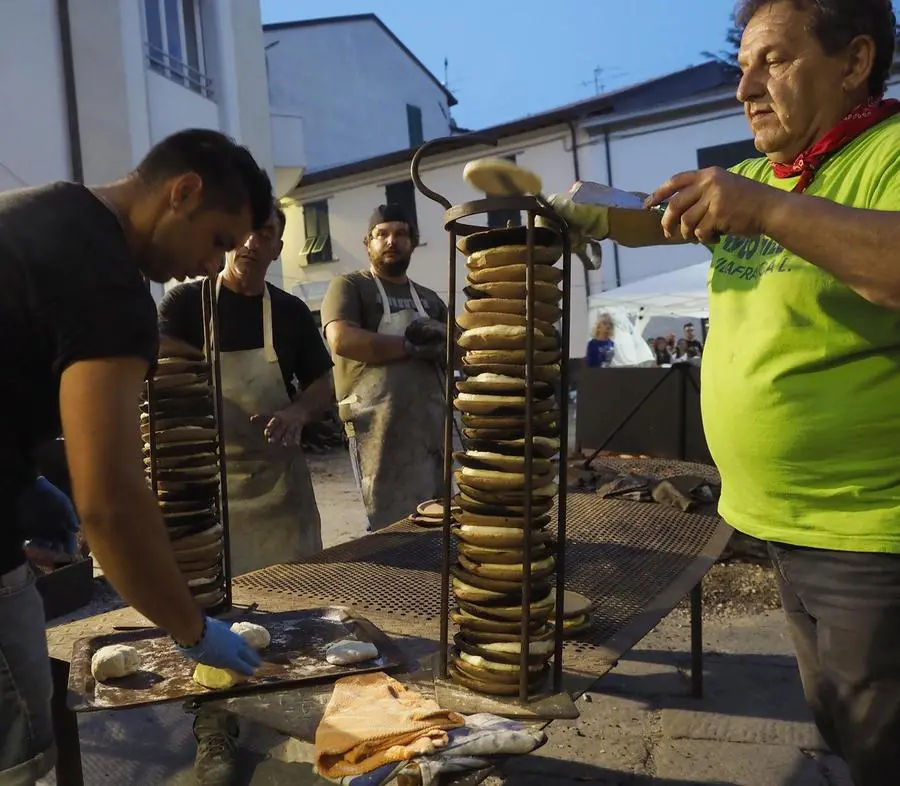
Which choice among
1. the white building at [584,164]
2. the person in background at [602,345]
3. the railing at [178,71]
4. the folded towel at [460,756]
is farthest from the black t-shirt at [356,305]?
the white building at [584,164]

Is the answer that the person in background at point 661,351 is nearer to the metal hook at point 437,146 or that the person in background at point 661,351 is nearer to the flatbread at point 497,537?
the metal hook at point 437,146

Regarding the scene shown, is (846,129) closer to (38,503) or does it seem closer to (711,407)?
(711,407)

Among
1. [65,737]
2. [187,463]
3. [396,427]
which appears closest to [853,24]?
[187,463]

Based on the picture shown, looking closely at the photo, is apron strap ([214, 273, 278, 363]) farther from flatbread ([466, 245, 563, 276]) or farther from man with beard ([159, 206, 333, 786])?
flatbread ([466, 245, 563, 276])

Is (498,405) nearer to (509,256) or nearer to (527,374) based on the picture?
(527,374)

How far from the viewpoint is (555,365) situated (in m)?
1.56

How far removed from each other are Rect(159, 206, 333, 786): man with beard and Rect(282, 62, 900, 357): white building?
1031cm

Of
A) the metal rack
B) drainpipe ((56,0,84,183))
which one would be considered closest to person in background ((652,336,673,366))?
drainpipe ((56,0,84,183))

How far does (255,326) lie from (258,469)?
587 millimetres

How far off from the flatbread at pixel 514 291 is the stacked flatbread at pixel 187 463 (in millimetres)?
832

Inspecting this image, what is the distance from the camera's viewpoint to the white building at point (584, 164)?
14062 mm

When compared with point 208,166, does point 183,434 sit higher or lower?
lower

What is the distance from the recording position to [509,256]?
57.2 inches

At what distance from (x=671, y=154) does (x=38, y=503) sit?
14.3 meters
